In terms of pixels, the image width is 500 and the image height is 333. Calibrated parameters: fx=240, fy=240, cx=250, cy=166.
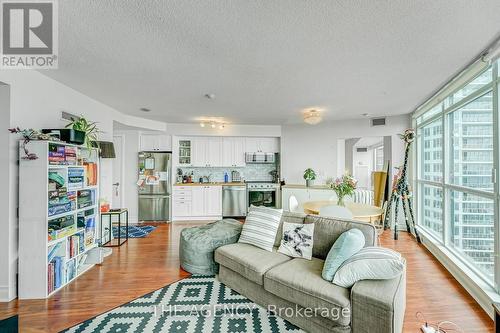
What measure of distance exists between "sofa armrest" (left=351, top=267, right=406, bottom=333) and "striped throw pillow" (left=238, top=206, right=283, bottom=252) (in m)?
1.12

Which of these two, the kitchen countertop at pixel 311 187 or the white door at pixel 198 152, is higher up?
the white door at pixel 198 152

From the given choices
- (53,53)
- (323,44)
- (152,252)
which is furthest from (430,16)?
(152,252)

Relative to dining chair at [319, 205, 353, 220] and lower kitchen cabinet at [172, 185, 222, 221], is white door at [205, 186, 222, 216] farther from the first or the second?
dining chair at [319, 205, 353, 220]

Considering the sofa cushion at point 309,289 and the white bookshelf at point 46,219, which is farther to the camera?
the white bookshelf at point 46,219

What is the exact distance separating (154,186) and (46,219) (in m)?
3.37

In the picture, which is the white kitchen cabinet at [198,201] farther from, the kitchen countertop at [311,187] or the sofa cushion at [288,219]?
the sofa cushion at [288,219]

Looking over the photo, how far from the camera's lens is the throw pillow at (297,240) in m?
2.50

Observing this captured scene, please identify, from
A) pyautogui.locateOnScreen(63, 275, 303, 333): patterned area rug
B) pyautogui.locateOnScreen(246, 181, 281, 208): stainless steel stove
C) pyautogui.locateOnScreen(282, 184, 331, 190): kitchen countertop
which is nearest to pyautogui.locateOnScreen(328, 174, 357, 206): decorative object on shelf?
pyautogui.locateOnScreen(63, 275, 303, 333): patterned area rug

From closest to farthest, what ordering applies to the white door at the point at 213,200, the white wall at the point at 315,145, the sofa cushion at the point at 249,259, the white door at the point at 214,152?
the sofa cushion at the point at 249,259
the white wall at the point at 315,145
the white door at the point at 213,200
the white door at the point at 214,152

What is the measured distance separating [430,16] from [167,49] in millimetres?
2147

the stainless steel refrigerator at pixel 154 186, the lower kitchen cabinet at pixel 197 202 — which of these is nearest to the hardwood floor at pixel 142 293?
the stainless steel refrigerator at pixel 154 186

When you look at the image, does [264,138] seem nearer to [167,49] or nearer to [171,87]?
[171,87]

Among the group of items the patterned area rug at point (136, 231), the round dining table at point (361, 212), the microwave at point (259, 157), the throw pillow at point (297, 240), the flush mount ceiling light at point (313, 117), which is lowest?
the patterned area rug at point (136, 231)

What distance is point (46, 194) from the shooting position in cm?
253
